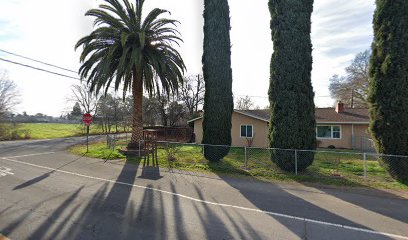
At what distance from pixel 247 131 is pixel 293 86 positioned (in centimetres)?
1163

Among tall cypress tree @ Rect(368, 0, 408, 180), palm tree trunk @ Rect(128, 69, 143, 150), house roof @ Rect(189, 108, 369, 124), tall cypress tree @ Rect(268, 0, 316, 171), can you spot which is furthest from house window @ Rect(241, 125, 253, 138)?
tall cypress tree @ Rect(368, 0, 408, 180)

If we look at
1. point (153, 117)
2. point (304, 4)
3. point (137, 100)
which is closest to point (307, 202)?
point (304, 4)

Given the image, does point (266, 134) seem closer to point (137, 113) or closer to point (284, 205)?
point (137, 113)

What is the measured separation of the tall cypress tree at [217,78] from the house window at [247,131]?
8813 mm

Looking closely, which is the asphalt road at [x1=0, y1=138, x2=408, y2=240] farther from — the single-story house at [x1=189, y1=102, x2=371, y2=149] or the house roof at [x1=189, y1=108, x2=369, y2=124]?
the house roof at [x1=189, y1=108, x2=369, y2=124]

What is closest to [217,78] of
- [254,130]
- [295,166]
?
[295,166]

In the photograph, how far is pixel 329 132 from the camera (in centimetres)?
2081

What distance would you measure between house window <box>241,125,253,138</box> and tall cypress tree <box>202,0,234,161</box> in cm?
881

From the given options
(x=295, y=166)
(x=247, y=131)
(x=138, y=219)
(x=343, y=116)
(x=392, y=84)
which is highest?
(x=392, y=84)

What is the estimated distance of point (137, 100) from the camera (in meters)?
16.1

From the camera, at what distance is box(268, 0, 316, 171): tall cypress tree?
9.62 m

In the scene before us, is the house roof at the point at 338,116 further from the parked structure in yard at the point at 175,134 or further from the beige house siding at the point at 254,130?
the parked structure in yard at the point at 175,134

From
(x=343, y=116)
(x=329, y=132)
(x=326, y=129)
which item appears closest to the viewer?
(x=329, y=132)

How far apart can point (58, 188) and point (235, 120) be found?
16.0m
